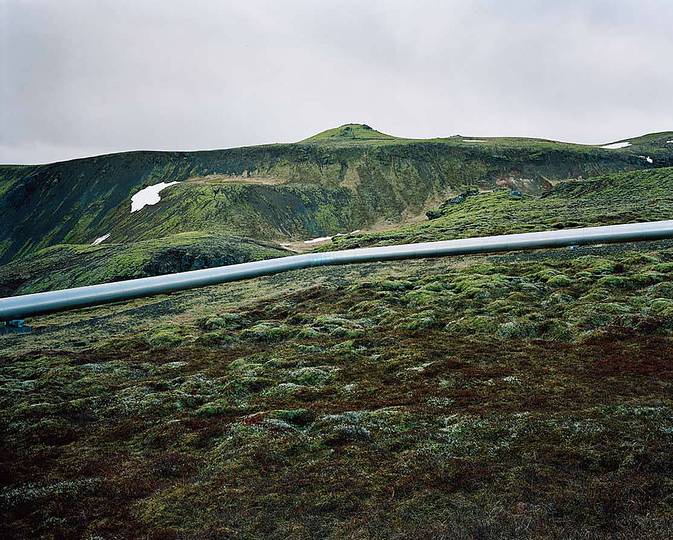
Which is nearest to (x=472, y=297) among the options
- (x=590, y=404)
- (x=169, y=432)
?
(x=590, y=404)

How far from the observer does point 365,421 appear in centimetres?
1714

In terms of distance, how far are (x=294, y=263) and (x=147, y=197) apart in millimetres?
137538

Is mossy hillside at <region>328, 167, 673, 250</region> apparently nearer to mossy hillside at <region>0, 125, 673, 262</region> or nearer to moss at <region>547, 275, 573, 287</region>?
moss at <region>547, 275, 573, 287</region>

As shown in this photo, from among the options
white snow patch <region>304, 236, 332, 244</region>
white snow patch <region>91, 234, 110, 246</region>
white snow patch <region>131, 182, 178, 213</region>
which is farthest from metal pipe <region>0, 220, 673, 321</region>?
white snow patch <region>131, 182, 178, 213</region>

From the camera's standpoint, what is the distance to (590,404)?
54.9 ft

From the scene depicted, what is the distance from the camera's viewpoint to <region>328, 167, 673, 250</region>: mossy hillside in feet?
229

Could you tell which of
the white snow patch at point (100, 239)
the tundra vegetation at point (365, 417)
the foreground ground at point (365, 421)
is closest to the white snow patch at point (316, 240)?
the white snow patch at point (100, 239)

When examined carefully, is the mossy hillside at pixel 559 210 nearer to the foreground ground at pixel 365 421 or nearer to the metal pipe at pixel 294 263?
the metal pipe at pixel 294 263

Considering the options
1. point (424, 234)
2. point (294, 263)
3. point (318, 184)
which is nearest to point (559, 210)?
point (424, 234)

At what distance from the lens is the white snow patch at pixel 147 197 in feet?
560

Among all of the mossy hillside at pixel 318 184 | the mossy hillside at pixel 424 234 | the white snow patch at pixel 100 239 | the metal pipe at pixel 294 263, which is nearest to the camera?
the metal pipe at pixel 294 263

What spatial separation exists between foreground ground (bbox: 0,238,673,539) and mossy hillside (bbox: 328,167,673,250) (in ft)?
127

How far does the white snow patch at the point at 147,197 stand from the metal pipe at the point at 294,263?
129 metres

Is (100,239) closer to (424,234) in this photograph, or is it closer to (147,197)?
(147,197)
